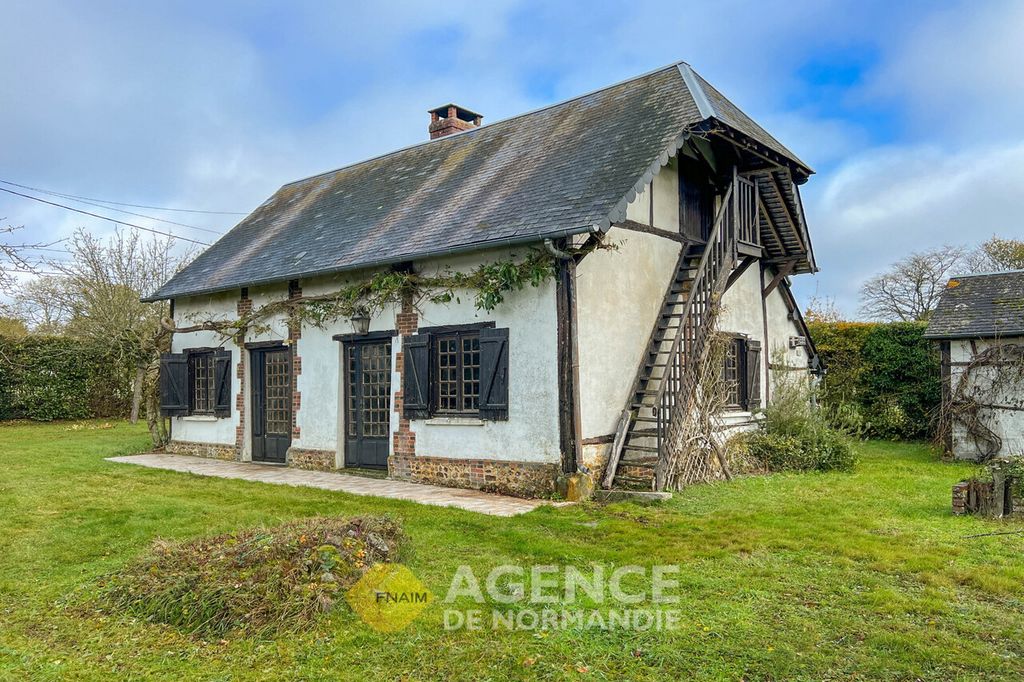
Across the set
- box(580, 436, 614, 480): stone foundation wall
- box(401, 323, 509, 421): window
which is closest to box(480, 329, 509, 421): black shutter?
box(401, 323, 509, 421): window

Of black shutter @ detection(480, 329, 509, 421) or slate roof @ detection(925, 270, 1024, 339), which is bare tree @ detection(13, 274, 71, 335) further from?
slate roof @ detection(925, 270, 1024, 339)

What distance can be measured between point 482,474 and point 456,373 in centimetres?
147

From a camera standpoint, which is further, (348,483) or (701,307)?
(701,307)

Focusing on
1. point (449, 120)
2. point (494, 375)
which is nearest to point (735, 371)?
point (494, 375)

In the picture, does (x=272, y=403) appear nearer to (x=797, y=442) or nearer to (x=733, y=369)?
(x=733, y=369)

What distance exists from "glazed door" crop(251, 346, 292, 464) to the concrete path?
0.39 m

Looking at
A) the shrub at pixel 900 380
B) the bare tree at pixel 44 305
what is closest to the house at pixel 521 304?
the shrub at pixel 900 380

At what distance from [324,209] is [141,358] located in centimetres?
939

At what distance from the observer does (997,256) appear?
2903cm

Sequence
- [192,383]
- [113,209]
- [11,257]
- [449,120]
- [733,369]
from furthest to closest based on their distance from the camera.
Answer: [113,209]
[449,120]
[192,383]
[733,369]
[11,257]

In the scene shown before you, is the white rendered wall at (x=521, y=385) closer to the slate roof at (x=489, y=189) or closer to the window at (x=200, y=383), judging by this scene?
the slate roof at (x=489, y=189)

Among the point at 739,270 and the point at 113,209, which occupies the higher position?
the point at 113,209

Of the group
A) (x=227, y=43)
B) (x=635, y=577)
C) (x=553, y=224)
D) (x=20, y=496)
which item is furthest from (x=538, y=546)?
(x=227, y=43)

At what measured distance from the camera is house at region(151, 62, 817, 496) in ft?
30.8
